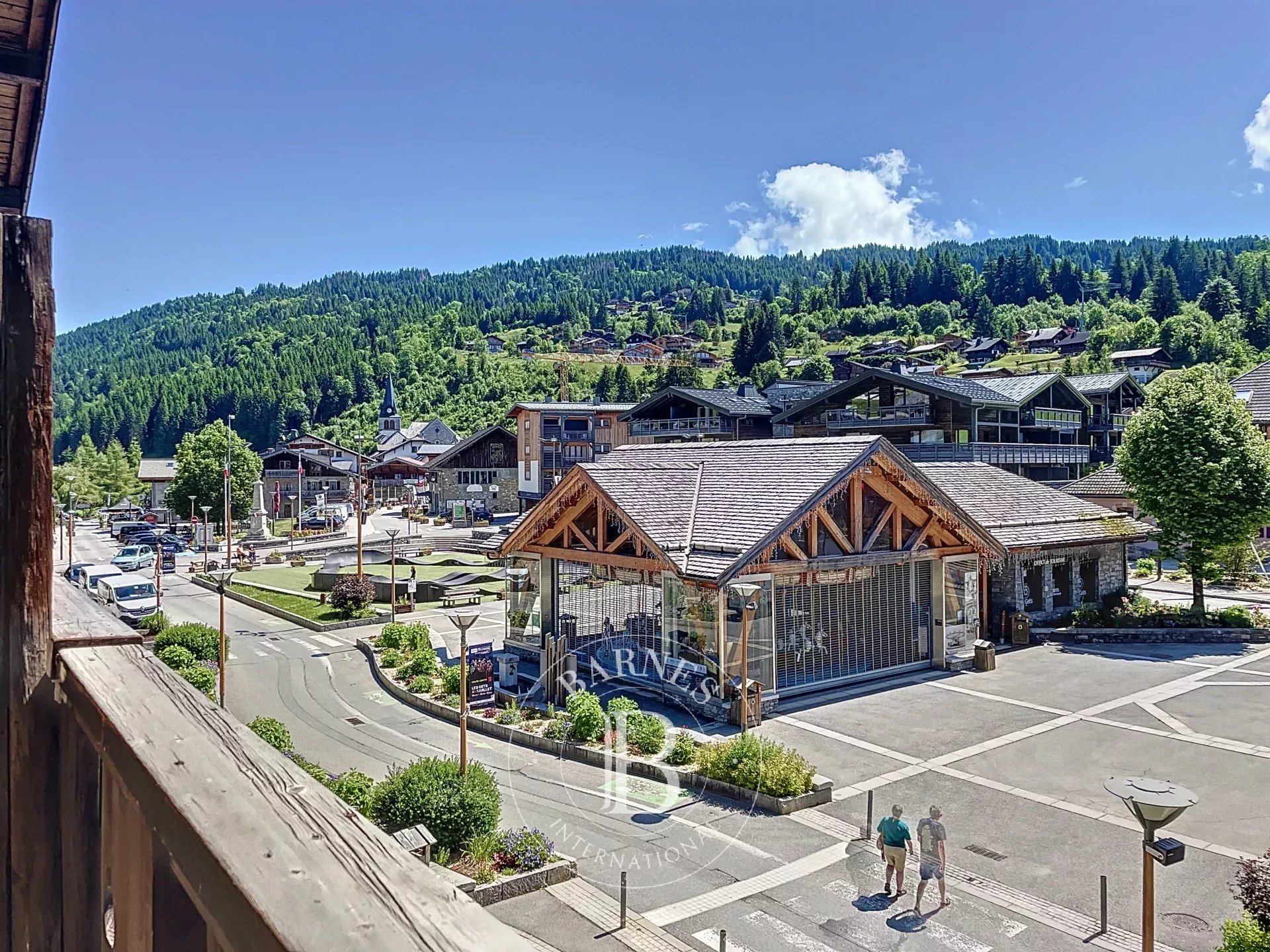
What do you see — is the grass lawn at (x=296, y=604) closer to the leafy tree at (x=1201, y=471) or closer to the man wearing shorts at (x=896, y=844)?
the man wearing shorts at (x=896, y=844)

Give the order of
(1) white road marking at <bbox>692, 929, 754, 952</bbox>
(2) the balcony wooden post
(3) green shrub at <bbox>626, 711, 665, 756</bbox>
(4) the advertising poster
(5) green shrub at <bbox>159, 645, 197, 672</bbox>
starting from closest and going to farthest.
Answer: (2) the balcony wooden post
(1) white road marking at <bbox>692, 929, 754, 952</bbox>
(3) green shrub at <bbox>626, 711, 665, 756</bbox>
(4) the advertising poster
(5) green shrub at <bbox>159, 645, 197, 672</bbox>

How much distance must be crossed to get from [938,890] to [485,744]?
9636 mm

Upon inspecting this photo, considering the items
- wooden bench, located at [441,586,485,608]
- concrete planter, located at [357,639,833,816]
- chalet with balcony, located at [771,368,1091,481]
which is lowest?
concrete planter, located at [357,639,833,816]

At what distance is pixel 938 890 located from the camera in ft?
37.8

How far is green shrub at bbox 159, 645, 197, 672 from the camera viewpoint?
2114 cm

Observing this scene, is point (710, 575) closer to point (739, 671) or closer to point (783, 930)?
point (739, 671)

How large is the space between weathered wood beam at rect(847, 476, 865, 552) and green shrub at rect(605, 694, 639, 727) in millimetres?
7268

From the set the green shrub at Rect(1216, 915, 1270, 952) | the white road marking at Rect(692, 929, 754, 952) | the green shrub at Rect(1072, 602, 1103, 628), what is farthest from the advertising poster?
the green shrub at Rect(1072, 602, 1103, 628)

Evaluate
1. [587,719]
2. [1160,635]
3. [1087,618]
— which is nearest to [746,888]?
[587,719]

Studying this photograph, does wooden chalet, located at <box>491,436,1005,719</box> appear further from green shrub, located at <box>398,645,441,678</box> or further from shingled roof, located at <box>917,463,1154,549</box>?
shingled roof, located at <box>917,463,1154,549</box>

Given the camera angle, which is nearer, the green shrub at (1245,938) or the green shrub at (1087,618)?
the green shrub at (1245,938)

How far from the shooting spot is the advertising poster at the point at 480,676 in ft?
64.5

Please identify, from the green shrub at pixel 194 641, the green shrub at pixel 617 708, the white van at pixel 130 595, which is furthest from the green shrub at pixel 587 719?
the white van at pixel 130 595

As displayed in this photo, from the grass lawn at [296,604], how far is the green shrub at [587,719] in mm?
17573
